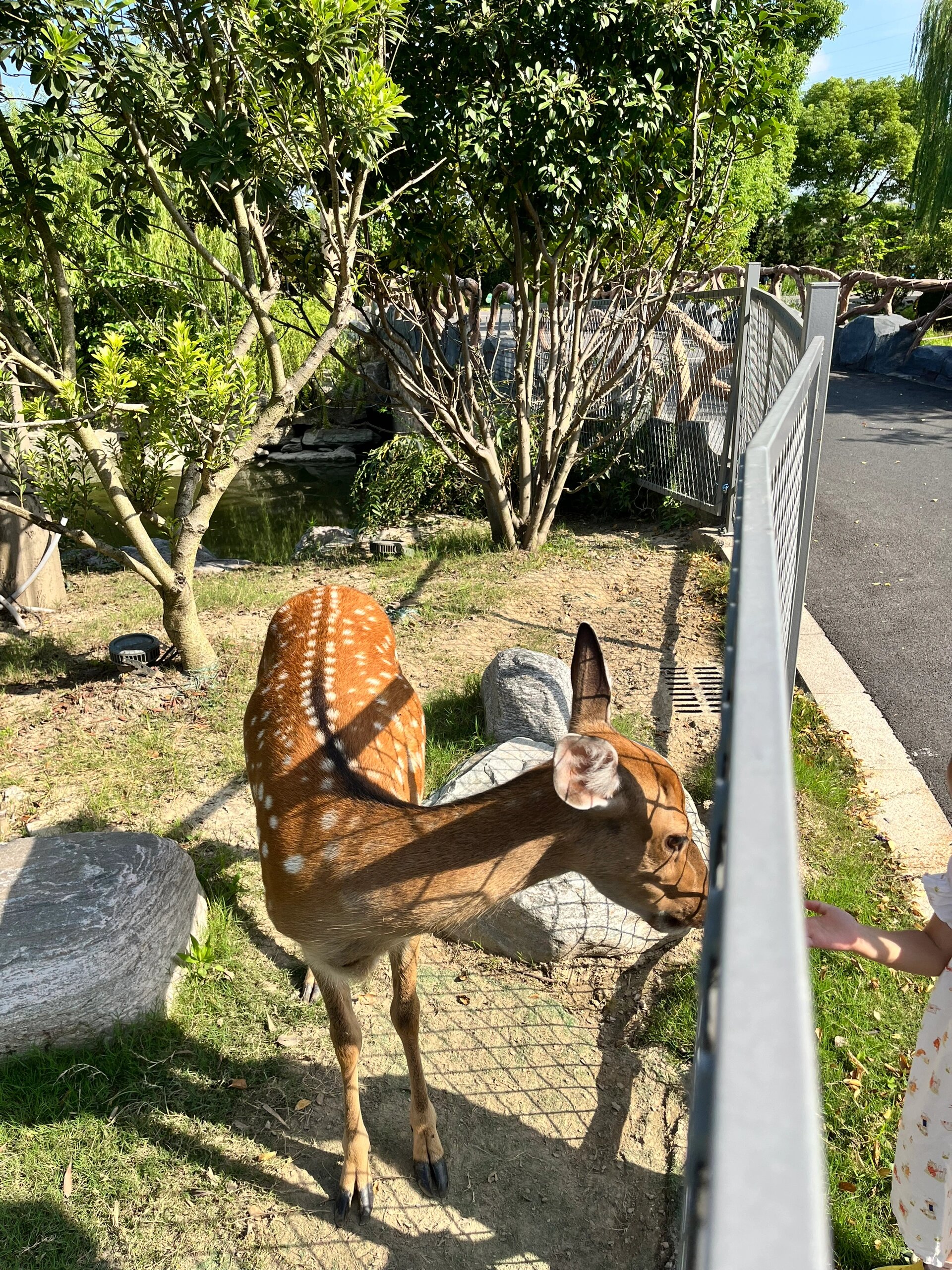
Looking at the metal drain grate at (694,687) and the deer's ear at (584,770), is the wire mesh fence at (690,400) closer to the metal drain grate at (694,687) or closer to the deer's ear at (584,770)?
the metal drain grate at (694,687)

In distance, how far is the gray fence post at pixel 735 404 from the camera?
302 inches

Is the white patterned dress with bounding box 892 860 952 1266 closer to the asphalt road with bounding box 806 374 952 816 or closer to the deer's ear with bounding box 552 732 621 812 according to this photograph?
the deer's ear with bounding box 552 732 621 812

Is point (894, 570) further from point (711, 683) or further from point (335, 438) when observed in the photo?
point (335, 438)

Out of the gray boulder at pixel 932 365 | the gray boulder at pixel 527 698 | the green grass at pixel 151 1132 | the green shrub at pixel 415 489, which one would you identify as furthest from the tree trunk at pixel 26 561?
the gray boulder at pixel 932 365

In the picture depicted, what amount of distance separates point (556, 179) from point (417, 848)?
5.24 m

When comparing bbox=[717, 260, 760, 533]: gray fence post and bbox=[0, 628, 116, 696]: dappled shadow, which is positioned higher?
bbox=[717, 260, 760, 533]: gray fence post

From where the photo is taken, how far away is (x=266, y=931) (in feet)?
12.4

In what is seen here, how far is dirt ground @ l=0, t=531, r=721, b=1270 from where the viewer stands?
8.40 ft

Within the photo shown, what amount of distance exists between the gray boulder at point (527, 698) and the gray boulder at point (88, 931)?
1.75 m

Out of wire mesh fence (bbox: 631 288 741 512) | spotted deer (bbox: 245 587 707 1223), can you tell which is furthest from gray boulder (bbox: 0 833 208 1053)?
wire mesh fence (bbox: 631 288 741 512)

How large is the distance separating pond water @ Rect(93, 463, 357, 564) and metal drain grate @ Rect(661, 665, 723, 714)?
487 cm

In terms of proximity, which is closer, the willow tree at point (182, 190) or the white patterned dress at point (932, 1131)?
the white patterned dress at point (932, 1131)

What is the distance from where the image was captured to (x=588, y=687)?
8.03ft

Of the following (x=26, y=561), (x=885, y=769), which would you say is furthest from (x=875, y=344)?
(x=26, y=561)
